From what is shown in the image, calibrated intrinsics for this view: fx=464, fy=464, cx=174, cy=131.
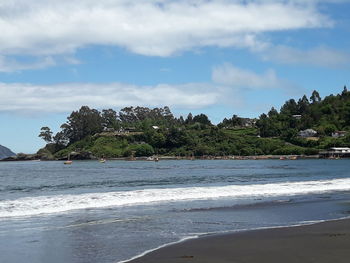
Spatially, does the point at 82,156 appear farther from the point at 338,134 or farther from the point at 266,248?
the point at 266,248

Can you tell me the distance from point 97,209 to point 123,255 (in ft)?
35.1

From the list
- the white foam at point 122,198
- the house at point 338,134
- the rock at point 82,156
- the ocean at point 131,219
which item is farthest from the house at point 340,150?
the ocean at point 131,219

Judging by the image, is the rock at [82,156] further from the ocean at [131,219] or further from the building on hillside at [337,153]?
the ocean at [131,219]

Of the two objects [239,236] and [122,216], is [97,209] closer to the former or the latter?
[122,216]

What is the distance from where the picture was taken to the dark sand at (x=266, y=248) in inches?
431

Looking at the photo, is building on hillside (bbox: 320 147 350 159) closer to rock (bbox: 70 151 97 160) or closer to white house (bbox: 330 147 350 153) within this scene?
white house (bbox: 330 147 350 153)

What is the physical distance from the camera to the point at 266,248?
39.8 feet

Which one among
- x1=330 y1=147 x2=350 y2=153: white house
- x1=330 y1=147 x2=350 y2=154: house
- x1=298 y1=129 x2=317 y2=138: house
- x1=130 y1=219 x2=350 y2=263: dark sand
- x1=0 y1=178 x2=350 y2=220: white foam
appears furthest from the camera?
A: x1=298 y1=129 x2=317 y2=138: house

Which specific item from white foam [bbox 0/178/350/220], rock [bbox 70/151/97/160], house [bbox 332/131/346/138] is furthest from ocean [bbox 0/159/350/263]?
house [bbox 332/131/346/138]

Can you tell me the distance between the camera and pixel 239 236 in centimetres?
1412

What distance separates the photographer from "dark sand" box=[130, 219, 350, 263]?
10938 millimetres

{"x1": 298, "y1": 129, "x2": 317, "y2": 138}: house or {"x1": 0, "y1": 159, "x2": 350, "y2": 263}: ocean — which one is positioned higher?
{"x1": 298, "y1": 129, "x2": 317, "y2": 138}: house

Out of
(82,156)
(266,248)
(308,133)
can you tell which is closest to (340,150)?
(308,133)

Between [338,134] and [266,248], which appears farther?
[338,134]
